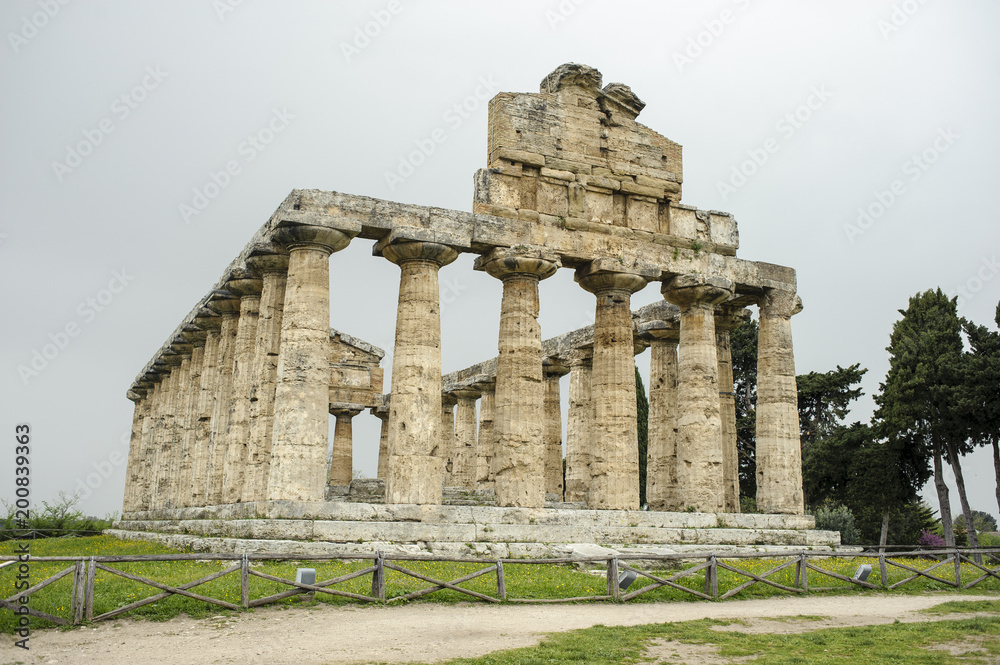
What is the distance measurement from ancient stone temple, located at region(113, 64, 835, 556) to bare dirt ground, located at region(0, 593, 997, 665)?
5672 millimetres

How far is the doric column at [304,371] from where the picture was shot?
2073 centimetres

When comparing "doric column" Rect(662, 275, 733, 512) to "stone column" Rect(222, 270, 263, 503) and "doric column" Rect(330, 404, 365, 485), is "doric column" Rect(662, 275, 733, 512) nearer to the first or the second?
"stone column" Rect(222, 270, 263, 503)

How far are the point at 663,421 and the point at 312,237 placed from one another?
44.4ft

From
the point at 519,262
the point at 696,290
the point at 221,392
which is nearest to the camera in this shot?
the point at 519,262

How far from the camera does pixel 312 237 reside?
21.9m

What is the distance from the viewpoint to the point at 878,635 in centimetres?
1352

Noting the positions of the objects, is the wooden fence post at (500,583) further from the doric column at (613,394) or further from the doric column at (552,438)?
the doric column at (552,438)

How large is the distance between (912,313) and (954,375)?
566 cm

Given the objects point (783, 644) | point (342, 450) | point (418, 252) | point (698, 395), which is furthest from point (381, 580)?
point (342, 450)

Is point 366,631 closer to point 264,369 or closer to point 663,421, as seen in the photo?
point 264,369

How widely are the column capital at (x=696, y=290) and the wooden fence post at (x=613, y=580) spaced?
37.8ft

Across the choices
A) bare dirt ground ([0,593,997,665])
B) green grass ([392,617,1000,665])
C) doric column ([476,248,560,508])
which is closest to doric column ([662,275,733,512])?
doric column ([476,248,560,508])

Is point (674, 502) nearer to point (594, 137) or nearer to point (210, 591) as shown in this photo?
point (594, 137)

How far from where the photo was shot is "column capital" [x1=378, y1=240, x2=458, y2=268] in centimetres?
2244
